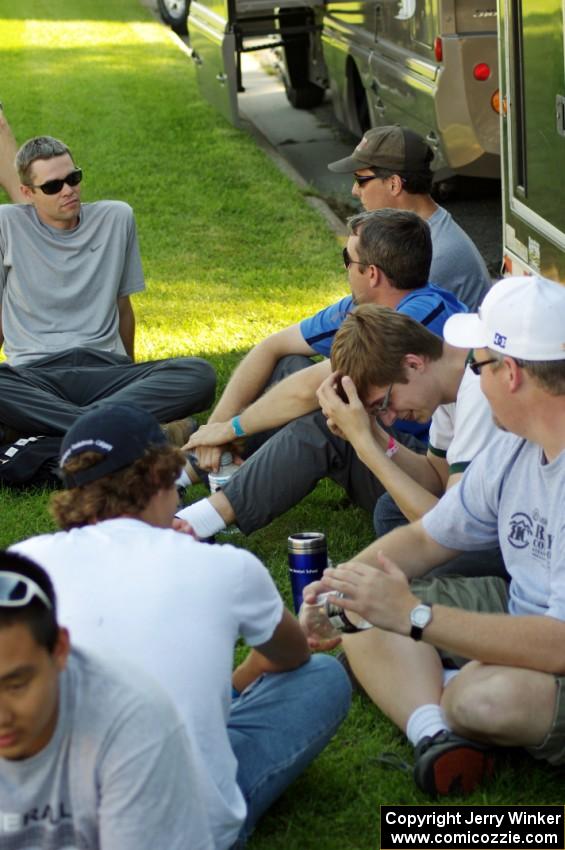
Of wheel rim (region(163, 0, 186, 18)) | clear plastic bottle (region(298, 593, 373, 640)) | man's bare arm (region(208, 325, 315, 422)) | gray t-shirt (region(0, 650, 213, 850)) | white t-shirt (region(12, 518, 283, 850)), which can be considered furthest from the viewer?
wheel rim (region(163, 0, 186, 18))

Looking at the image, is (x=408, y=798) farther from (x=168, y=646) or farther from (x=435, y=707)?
(x=168, y=646)

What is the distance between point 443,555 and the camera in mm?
3725

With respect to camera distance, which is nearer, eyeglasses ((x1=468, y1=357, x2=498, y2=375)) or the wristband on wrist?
eyeglasses ((x1=468, y1=357, x2=498, y2=375))

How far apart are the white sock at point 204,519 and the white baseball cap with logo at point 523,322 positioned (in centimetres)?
158

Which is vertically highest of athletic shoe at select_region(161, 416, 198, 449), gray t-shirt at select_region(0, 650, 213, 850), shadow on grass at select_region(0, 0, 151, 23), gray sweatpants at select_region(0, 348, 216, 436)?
gray t-shirt at select_region(0, 650, 213, 850)

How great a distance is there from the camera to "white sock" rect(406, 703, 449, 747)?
3.51 meters

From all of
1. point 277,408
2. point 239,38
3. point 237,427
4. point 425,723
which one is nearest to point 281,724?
point 425,723

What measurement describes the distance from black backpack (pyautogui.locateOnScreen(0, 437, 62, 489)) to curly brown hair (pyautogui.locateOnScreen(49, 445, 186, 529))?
9.35 feet

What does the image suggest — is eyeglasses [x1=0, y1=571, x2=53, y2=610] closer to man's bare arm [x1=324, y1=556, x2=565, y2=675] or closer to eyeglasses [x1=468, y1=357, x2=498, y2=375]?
man's bare arm [x1=324, y1=556, x2=565, y2=675]

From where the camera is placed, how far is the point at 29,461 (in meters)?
5.71

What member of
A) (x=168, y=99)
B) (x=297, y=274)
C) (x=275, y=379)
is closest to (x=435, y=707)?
(x=275, y=379)

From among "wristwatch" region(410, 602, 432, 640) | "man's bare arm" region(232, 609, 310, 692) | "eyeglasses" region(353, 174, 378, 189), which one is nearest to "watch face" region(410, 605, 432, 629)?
"wristwatch" region(410, 602, 432, 640)

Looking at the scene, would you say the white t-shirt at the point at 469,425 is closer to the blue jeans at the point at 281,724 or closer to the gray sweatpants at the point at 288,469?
the gray sweatpants at the point at 288,469

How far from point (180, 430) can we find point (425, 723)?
8.52 feet
